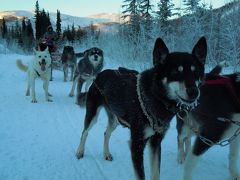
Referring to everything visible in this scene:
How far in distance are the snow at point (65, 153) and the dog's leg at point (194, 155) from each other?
46cm

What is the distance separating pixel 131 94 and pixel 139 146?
0.55 meters

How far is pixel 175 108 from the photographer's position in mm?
2990

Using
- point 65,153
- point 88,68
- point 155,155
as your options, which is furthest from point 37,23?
point 155,155

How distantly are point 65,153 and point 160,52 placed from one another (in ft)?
7.62

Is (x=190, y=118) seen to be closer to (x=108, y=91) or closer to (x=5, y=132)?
(x=108, y=91)

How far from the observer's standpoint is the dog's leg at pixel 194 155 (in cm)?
314

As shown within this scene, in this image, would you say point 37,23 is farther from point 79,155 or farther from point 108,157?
point 108,157

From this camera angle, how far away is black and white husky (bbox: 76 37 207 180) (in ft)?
8.98

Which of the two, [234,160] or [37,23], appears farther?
[37,23]

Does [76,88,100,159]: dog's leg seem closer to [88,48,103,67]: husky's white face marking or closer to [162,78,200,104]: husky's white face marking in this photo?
[162,78,200,104]: husky's white face marking

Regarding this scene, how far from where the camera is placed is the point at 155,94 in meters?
2.96

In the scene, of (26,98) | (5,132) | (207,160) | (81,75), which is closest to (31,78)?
(26,98)

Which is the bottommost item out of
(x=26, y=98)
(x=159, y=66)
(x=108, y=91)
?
(x=26, y=98)

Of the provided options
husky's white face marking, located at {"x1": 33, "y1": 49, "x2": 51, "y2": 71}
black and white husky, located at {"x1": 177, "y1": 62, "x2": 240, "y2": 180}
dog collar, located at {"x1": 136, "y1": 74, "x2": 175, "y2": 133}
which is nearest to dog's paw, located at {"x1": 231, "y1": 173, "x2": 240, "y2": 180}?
black and white husky, located at {"x1": 177, "y1": 62, "x2": 240, "y2": 180}
